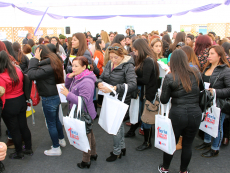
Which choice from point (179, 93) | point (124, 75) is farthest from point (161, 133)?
point (124, 75)

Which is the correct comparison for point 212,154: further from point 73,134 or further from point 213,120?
point 73,134

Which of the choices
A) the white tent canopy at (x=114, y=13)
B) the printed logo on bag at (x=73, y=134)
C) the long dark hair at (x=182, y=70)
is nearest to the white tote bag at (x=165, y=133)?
the long dark hair at (x=182, y=70)

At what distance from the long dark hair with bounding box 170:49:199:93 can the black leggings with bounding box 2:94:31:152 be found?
206cm

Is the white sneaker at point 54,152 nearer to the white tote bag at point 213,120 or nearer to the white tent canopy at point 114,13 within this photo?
the white tote bag at point 213,120

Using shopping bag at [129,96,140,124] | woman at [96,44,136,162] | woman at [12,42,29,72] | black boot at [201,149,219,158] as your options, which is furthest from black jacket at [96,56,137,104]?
woman at [12,42,29,72]

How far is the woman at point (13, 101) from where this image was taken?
2.38m

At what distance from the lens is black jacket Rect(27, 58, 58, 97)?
250cm

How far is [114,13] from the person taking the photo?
45.0ft

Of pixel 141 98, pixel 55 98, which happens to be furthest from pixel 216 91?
pixel 55 98

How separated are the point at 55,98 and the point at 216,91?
2.17 meters

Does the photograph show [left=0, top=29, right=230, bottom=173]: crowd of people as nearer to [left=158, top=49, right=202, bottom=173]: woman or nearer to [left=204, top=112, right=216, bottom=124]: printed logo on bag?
[left=158, top=49, right=202, bottom=173]: woman

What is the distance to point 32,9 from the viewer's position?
405 inches

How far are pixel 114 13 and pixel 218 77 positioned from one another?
12.4 m

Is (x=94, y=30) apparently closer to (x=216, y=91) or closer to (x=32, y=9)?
(x=32, y=9)
